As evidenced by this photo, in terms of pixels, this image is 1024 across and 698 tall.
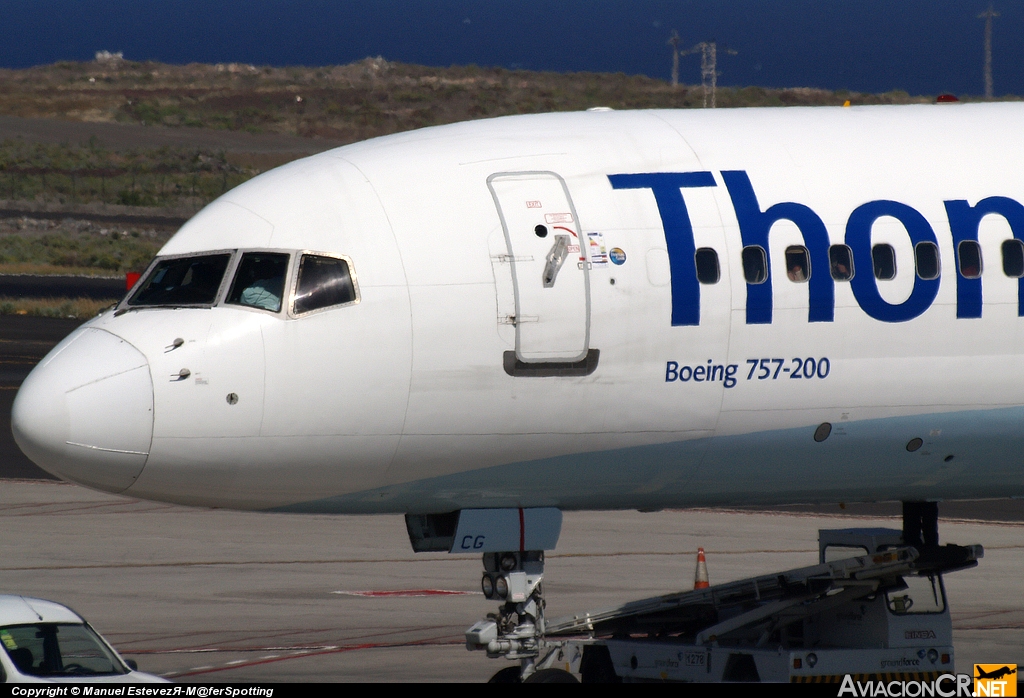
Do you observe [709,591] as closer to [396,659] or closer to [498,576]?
[498,576]

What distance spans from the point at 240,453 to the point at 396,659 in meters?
7.47

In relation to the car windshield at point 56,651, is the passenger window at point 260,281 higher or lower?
higher

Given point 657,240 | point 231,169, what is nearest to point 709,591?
point 657,240

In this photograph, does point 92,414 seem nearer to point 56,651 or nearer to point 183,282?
point 183,282

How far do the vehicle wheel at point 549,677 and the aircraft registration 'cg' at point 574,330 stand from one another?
Answer: 1.69 m

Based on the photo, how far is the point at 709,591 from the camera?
17.9 m

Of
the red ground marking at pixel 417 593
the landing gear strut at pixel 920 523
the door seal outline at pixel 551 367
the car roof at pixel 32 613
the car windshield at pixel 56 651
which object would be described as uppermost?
the door seal outline at pixel 551 367

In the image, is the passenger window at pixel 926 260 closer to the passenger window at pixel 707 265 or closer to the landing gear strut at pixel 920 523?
the passenger window at pixel 707 265

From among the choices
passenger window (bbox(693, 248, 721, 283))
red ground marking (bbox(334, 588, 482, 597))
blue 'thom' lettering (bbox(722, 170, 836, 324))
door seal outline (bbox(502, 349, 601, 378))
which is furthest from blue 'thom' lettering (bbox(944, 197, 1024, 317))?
red ground marking (bbox(334, 588, 482, 597))

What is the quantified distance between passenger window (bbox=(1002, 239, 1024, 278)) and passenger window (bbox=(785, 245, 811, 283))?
2.19 metres

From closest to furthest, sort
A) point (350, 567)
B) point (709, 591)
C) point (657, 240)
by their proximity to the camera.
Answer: point (657, 240)
point (709, 591)
point (350, 567)

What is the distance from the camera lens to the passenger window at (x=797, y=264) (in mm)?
15711

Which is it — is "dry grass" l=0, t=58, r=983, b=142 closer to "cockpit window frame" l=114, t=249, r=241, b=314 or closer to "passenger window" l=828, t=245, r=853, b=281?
"passenger window" l=828, t=245, r=853, b=281

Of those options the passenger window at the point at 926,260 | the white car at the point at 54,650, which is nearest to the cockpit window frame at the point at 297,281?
the white car at the point at 54,650
